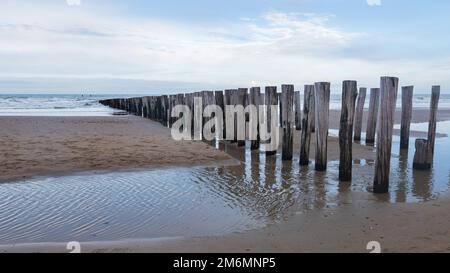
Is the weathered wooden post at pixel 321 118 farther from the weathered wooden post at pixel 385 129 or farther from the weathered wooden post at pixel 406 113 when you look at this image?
the weathered wooden post at pixel 406 113

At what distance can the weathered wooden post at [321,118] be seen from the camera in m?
7.47

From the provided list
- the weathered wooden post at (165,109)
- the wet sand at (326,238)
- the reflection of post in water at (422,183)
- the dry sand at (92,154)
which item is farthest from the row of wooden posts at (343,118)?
the weathered wooden post at (165,109)

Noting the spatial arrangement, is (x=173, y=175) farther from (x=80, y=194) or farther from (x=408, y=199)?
(x=408, y=199)

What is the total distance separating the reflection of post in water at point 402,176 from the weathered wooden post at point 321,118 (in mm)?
1388

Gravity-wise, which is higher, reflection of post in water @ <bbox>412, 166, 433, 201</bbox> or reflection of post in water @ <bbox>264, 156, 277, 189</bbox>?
reflection of post in water @ <bbox>412, 166, 433, 201</bbox>

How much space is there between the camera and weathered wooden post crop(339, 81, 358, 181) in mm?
6934

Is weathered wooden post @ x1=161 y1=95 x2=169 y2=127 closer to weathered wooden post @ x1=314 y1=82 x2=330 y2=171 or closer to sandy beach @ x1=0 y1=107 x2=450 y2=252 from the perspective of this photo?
sandy beach @ x1=0 y1=107 x2=450 y2=252

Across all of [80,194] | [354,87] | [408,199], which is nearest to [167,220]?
[80,194]

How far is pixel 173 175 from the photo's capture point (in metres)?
7.48

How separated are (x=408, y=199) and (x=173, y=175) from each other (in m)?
3.87

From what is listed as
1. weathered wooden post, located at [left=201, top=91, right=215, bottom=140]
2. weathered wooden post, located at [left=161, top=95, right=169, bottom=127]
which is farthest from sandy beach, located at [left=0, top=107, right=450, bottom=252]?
weathered wooden post, located at [left=161, top=95, right=169, bottom=127]

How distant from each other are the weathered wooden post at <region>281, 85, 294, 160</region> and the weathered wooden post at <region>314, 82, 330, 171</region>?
120 cm

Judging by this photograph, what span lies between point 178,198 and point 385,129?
3.21 meters
